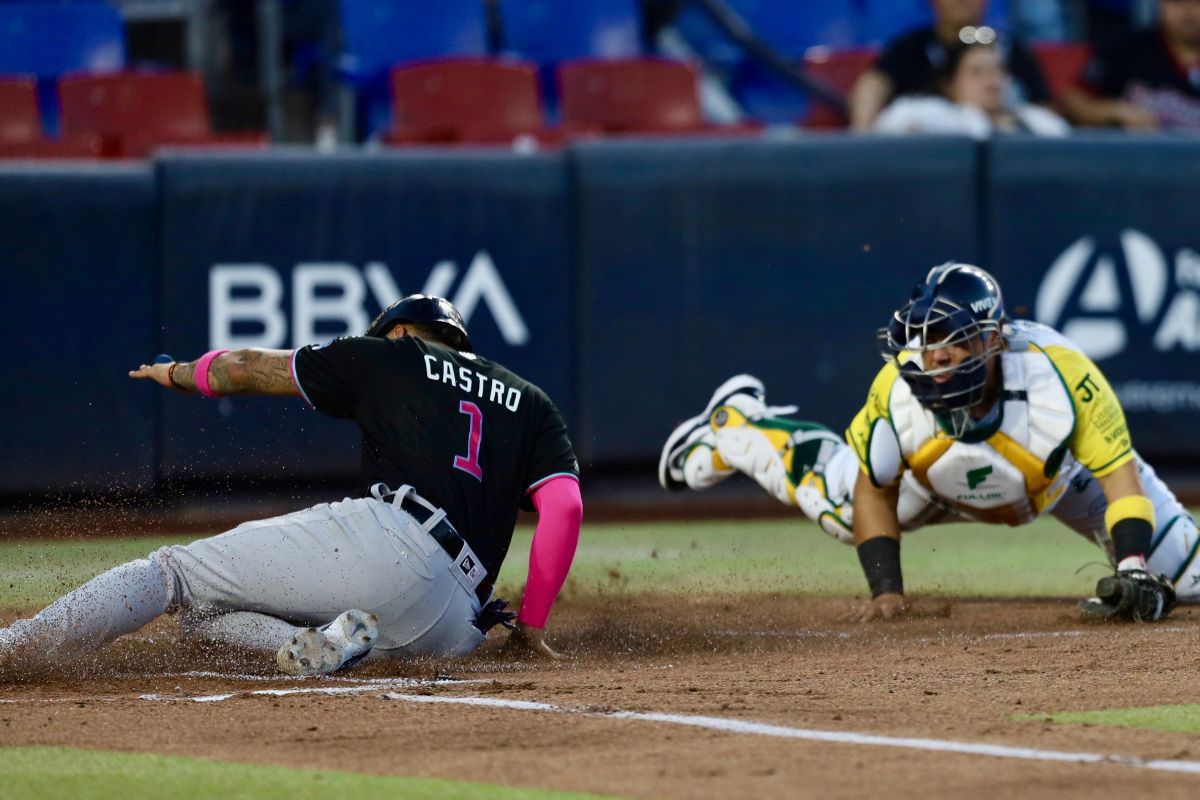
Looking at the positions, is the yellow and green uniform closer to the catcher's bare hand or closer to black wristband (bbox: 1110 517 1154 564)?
black wristband (bbox: 1110 517 1154 564)

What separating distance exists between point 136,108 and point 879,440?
6.62m

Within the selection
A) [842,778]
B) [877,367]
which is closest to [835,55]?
[877,367]

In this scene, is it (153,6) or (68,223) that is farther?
(153,6)

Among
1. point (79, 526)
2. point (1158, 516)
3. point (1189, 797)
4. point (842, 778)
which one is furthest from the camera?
point (79, 526)

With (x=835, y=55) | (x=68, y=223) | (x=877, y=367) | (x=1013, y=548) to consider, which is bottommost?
(x=1013, y=548)

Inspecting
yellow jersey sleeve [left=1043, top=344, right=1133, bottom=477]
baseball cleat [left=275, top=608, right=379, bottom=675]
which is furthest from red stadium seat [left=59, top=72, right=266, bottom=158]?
baseball cleat [left=275, top=608, right=379, bottom=675]

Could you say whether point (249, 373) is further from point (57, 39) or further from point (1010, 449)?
point (57, 39)

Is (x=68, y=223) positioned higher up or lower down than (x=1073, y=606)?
higher up

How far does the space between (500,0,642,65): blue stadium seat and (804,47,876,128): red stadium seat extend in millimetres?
1270

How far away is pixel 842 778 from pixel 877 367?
6749mm

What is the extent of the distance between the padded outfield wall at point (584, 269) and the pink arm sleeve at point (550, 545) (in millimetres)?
4514

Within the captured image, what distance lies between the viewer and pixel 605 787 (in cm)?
348

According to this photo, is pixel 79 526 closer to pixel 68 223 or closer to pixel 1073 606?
pixel 68 223

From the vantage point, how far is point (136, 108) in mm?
11195
